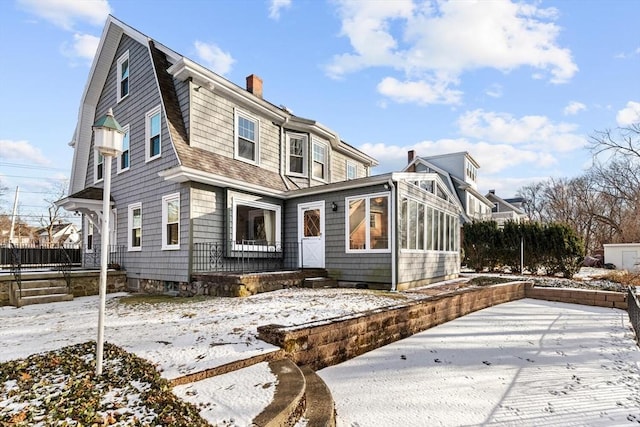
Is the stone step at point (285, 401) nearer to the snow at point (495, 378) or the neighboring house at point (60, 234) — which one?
the snow at point (495, 378)

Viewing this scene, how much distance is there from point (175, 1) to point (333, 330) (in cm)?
941

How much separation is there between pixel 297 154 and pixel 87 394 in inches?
428

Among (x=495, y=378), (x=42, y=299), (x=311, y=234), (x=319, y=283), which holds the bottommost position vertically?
(x=495, y=378)

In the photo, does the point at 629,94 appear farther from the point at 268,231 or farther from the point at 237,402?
the point at 237,402

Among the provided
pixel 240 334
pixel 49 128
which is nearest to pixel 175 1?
pixel 240 334

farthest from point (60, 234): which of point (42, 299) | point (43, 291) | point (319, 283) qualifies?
point (319, 283)

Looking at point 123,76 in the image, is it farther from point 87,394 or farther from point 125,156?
point 87,394

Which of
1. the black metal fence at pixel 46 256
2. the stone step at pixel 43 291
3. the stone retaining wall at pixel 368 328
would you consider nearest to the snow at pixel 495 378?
the stone retaining wall at pixel 368 328

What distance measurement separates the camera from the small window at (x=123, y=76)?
1124 centimetres

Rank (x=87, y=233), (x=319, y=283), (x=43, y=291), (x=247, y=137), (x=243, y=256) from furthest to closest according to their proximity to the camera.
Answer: (x=87, y=233) < (x=247, y=137) < (x=243, y=256) < (x=319, y=283) < (x=43, y=291)

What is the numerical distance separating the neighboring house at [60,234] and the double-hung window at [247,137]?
2306 centimetres

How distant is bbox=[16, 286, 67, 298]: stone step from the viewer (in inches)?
321

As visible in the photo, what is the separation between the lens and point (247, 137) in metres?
11.1

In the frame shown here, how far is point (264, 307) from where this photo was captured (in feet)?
20.1
